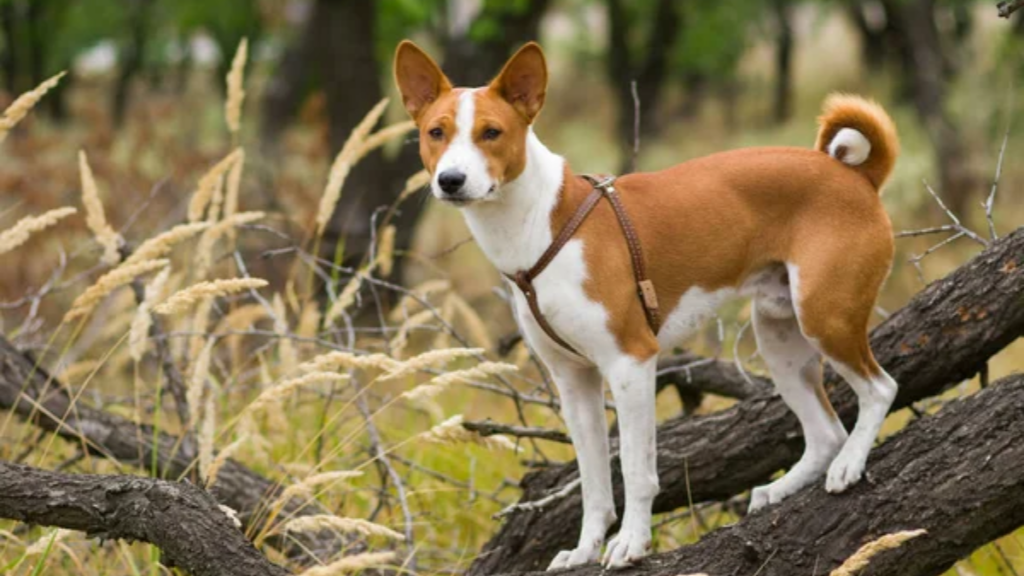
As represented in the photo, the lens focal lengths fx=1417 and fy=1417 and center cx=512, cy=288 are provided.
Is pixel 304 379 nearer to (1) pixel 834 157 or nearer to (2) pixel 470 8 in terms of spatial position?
(1) pixel 834 157

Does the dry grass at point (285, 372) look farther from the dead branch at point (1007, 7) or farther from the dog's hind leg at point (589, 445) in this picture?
the dead branch at point (1007, 7)

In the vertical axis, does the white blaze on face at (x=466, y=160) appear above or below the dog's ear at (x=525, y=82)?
below

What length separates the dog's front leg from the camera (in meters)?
4.03

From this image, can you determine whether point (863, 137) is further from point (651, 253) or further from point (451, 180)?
point (451, 180)

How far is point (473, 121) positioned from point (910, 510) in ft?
5.17

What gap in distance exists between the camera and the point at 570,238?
4.07 meters

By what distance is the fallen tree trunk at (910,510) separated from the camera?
3.66 m

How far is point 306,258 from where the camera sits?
5641mm

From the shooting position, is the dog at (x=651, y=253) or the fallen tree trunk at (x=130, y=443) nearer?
the dog at (x=651, y=253)

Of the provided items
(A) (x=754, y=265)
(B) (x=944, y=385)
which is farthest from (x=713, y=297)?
(B) (x=944, y=385)

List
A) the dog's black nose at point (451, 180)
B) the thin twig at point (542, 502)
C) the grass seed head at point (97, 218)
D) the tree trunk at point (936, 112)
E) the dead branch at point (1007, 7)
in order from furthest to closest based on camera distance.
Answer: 1. the tree trunk at point (936, 112)
2. the grass seed head at point (97, 218)
3. the thin twig at point (542, 502)
4. the dog's black nose at point (451, 180)
5. the dead branch at point (1007, 7)

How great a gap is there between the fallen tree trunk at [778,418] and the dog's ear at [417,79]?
58.4 inches

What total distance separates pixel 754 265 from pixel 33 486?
2152mm

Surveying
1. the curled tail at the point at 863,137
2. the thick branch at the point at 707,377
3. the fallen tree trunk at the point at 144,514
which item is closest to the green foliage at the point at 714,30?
the thick branch at the point at 707,377
